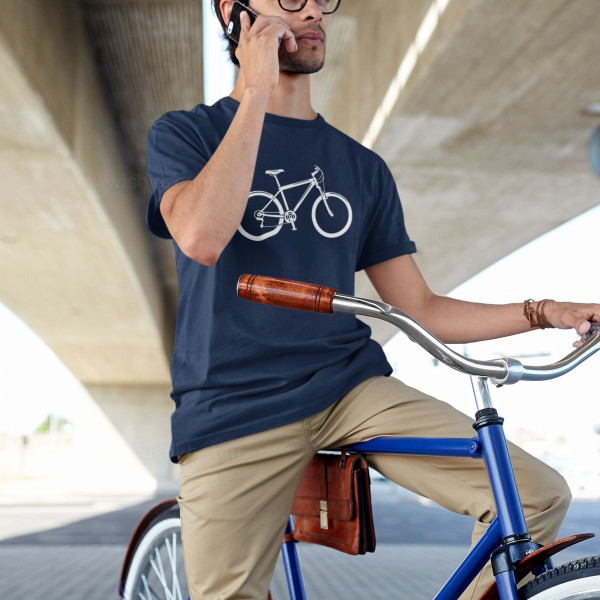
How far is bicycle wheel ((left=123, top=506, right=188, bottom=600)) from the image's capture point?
7.27 feet

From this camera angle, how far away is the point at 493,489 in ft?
4.12

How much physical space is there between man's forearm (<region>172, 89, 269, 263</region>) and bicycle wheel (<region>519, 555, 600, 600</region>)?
0.80 meters

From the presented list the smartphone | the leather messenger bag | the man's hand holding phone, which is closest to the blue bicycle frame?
the leather messenger bag

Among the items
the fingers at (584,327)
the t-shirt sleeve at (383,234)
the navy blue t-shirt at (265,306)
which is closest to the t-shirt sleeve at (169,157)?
the navy blue t-shirt at (265,306)

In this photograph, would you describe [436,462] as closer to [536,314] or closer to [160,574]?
[536,314]

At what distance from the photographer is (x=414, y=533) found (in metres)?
11.1

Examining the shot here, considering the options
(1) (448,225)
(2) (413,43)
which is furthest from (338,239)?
(1) (448,225)

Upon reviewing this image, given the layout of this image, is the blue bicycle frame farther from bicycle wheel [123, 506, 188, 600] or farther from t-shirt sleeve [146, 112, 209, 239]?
bicycle wheel [123, 506, 188, 600]

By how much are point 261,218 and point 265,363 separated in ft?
1.04

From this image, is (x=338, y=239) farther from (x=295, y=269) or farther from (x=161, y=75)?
(x=161, y=75)

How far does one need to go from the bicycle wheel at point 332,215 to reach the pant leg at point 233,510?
45cm

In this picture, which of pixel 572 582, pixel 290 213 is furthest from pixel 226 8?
pixel 572 582

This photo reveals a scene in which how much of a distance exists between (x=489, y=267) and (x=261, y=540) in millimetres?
15012

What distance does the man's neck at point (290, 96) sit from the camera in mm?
1912
